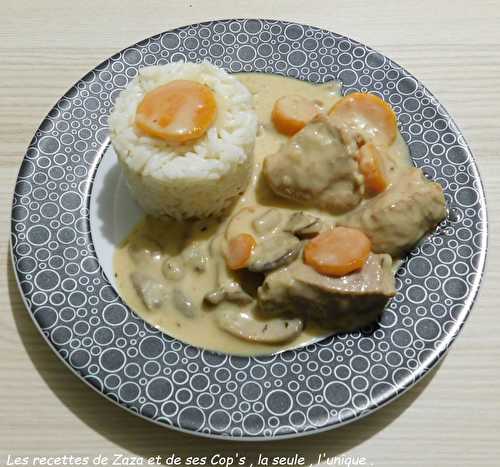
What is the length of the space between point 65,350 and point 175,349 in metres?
0.55

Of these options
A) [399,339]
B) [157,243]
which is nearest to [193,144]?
[157,243]

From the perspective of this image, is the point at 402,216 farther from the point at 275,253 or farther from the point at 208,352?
the point at 208,352

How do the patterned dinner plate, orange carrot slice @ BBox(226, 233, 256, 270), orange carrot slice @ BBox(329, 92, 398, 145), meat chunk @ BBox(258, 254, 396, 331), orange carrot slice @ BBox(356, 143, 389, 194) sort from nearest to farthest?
the patterned dinner plate, meat chunk @ BBox(258, 254, 396, 331), orange carrot slice @ BBox(226, 233, 256, 270), orange carrot slice @ BBox(356, 143, 389, 194), orange carrot slice @ BBox(329, 92, 398, 145)

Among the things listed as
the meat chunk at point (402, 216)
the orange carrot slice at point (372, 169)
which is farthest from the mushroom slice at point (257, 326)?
the orange carrot slice at point (372, 169)

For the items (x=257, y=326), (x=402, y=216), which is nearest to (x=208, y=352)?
(x=257, y=326)

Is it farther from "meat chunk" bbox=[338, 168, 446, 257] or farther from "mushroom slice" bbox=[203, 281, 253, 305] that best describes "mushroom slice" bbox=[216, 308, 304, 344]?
"meat chunk" bbox=[338, 168, 446, 257]

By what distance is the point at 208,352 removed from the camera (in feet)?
9.09

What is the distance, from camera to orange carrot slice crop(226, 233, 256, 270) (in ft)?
9.68

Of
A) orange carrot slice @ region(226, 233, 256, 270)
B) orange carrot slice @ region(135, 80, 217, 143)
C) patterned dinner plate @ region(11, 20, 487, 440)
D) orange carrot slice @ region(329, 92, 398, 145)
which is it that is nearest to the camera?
patterned dinner plate @ region(11, 20, 487, 440)

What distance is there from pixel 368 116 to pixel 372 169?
532 millimetres

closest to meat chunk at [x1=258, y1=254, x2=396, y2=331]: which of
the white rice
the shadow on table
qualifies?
the shadow on table

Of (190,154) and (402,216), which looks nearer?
(402,216)

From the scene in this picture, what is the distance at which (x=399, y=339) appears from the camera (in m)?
2.77

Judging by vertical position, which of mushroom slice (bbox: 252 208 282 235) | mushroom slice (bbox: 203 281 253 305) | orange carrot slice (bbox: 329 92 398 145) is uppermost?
orange carrot slice (bbox: 329 92 398 145)
